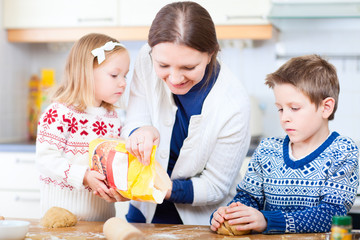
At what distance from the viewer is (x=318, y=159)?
1260 mm

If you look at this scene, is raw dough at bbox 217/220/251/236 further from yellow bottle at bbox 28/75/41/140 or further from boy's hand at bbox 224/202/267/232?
yellow bottle at bbox 28/75/41/140

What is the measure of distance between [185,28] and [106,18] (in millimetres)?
1541

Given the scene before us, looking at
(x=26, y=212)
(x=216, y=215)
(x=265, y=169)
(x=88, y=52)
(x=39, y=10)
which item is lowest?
(x=26, y=212)

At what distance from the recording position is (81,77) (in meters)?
1.54

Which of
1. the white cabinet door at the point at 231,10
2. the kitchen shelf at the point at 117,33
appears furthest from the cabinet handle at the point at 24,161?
the white cabinet door at the point at 231,10

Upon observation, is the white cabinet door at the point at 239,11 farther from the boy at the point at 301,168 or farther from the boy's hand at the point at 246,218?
the boy's hand at the point at 246,218

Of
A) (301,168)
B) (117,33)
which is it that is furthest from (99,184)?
(117,33)

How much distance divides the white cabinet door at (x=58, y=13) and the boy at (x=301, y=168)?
5.19 ft

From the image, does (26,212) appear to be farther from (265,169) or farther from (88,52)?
(265,169)

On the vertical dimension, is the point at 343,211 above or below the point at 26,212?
above

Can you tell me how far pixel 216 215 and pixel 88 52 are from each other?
0.68 m

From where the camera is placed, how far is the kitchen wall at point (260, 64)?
108 inches

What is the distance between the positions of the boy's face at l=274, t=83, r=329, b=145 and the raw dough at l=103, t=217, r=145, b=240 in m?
0.51

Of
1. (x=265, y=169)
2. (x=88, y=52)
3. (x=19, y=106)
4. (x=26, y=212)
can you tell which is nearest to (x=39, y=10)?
(x=19, y=106)
